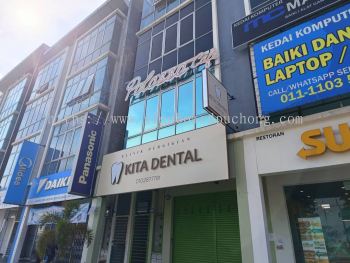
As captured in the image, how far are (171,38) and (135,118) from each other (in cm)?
447

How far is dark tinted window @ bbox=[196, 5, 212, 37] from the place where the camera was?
1179cm

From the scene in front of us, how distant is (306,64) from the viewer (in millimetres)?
7570

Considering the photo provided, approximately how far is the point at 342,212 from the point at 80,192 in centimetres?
934

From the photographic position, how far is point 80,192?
36.2 ft

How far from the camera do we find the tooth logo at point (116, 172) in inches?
416

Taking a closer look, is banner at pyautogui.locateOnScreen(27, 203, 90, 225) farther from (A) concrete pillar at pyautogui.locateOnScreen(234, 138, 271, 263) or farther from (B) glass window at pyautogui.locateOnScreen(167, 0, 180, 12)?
(B) glass window at pyautogui.locateOnScreen(167, 0, 180, 12)

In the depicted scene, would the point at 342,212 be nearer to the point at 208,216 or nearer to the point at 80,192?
the point at 208,216

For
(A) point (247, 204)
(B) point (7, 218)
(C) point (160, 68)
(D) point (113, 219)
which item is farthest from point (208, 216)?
(B) point (7, 218)

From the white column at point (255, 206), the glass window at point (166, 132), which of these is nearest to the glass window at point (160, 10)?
the glass window at point (166, 132)

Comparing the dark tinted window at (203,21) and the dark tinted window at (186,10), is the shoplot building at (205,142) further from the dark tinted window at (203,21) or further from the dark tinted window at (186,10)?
the dark tinted window at (186,10)

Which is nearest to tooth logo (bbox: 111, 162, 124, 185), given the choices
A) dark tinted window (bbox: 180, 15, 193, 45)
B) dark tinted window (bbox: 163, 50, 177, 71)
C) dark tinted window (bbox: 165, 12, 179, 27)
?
dark tinted window (bbox: 163, 50, 177, 71)

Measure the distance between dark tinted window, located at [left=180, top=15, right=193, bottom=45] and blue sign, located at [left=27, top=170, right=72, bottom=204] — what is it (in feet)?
28.6

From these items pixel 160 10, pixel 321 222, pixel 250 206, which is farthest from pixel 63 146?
pixel 321 222

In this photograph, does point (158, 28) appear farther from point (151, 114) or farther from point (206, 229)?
point (206, 229)
